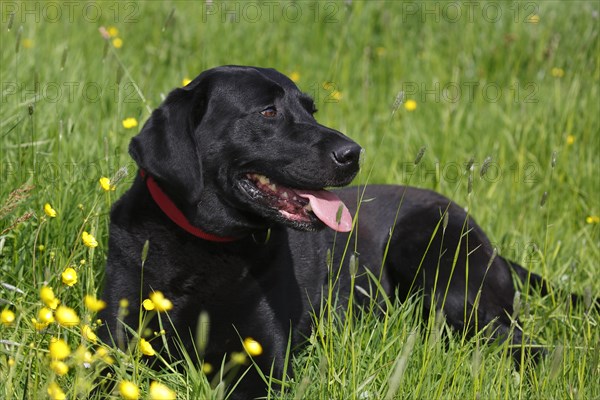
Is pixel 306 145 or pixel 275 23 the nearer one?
pixel 306 145

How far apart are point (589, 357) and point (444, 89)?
3.27 m

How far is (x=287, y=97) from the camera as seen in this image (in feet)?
10.9

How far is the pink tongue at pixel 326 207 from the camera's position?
3084 mm

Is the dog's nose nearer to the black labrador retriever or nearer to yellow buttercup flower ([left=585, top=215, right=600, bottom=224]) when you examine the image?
the black labrador retriever

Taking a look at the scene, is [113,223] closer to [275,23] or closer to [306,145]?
[306,145]

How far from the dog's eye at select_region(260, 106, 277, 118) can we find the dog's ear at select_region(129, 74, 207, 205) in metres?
0.27

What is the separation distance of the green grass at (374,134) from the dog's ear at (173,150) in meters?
0.36

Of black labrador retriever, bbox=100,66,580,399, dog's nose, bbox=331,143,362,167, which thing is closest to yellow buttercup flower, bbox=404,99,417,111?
black labrador retriever, bbox=100,66,580,399

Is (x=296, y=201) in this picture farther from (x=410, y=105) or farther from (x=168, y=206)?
(x=410, y=105)

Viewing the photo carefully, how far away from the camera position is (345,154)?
3.09m

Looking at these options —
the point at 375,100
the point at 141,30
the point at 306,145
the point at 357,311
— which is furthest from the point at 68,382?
the point at 141,30

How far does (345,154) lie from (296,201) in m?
0.26

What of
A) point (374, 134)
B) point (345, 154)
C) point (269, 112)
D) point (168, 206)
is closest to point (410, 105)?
point (374, 134)

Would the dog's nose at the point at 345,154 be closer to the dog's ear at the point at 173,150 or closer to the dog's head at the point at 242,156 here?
the dog's head at the point at 242,156
